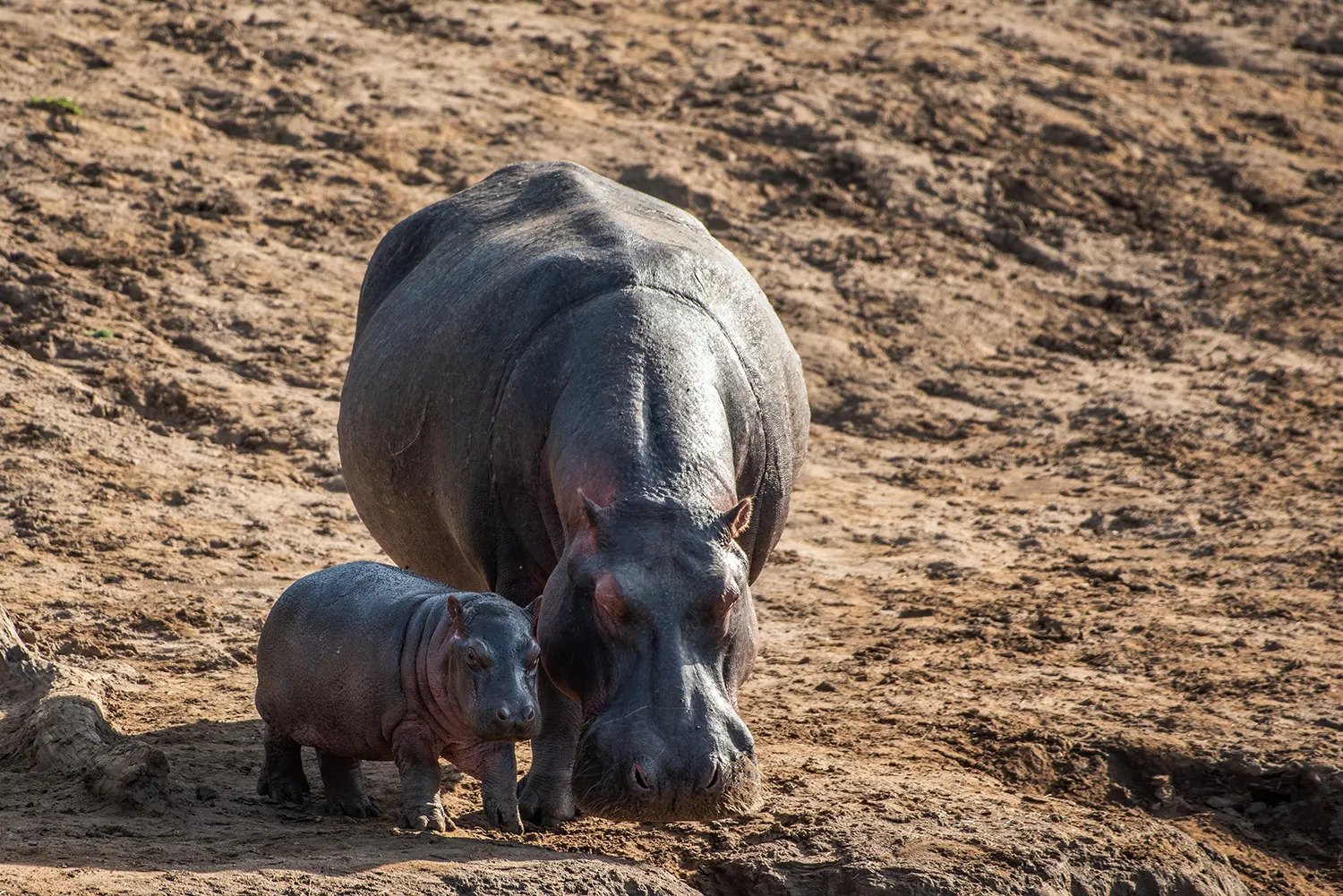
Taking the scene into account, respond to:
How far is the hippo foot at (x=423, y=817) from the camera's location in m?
5.02

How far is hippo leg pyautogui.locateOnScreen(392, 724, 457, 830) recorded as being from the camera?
5.03 meters

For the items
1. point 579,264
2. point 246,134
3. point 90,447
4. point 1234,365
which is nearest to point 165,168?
point 246,134

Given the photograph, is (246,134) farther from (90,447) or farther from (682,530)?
(682,530)

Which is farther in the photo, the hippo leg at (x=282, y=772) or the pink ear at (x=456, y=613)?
the hippo leg at (x=282, y=772)

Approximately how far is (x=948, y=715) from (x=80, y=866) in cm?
375

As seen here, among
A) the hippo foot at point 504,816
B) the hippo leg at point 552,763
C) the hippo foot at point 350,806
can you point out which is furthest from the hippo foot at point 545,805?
the hippo foot at point 350,806

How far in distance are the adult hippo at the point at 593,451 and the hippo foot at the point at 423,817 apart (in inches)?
12.8

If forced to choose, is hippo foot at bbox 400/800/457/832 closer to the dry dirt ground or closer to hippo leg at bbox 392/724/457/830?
hippo leg at bbox 392/724/457/830

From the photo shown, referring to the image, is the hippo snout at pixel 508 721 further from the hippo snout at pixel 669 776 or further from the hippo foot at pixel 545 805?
the hippo foot at pixel 545 805

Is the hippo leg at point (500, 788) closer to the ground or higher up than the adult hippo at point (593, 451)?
closer to the ground

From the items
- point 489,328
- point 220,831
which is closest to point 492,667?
point 220,831

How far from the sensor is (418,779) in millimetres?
5047

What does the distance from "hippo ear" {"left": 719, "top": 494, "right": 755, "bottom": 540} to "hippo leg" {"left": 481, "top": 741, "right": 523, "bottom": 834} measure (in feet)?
3.17

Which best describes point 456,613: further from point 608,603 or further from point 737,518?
Result: point 737,518
